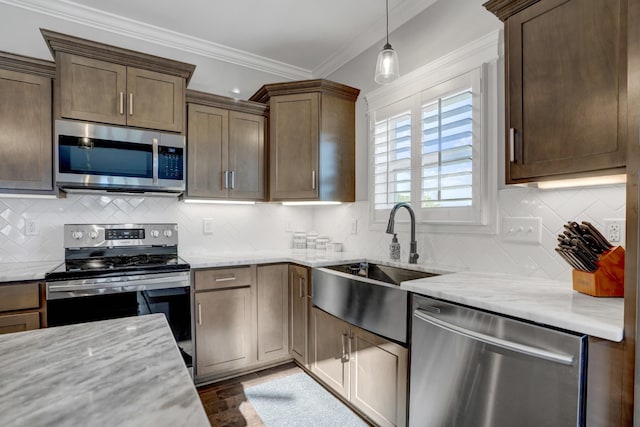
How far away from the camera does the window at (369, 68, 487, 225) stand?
6.76ft

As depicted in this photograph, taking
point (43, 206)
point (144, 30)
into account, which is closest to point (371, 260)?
point (43, 206)

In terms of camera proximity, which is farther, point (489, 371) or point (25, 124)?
point (25, 124)

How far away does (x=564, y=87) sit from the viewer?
1.36 metres

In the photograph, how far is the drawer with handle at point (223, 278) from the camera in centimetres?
241

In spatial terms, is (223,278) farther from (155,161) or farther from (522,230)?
(522,230)

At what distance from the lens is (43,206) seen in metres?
2.46

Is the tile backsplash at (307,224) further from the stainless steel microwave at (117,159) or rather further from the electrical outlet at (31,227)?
the stainless steel microwave at (117,159)

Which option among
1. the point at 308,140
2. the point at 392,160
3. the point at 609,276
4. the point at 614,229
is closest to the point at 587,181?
the point at 614,229

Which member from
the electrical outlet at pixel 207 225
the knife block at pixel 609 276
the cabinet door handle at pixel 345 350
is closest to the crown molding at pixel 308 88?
the electrical outlet at pixel 207 225

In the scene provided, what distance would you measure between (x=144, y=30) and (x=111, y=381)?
301cm

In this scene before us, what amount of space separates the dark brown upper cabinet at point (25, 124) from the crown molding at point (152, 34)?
24.9 inches

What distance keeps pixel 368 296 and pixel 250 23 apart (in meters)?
2.32

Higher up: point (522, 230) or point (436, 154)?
point (436, 154)

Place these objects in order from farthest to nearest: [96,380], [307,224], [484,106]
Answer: [307,224] → [484,106] → [96,380]
